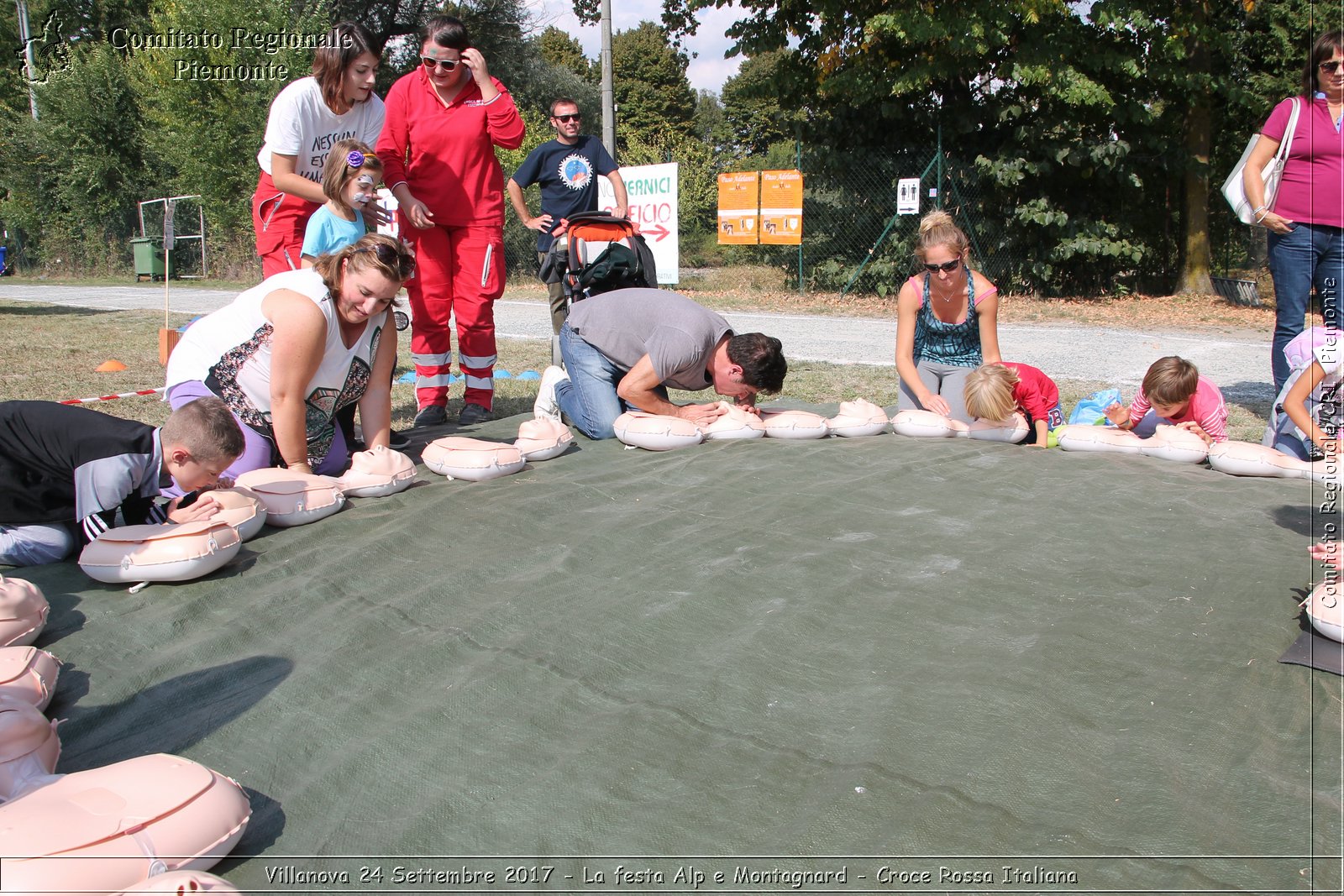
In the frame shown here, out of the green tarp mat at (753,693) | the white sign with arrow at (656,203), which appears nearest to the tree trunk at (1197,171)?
the white sign with arrow at (656,203)

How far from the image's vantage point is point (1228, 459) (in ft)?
10.5

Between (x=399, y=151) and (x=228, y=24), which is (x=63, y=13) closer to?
(x=228, y=24)

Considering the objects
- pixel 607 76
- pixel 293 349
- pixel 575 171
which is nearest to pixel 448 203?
pixel 575 171

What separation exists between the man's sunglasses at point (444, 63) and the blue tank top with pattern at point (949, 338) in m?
2.22

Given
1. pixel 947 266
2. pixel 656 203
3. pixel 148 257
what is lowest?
pixel 947 266

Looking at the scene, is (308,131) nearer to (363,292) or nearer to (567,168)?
(363,292)

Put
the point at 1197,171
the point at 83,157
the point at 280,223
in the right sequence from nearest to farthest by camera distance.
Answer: the point at 280,223, the point at 1197,171, the point at 83,157

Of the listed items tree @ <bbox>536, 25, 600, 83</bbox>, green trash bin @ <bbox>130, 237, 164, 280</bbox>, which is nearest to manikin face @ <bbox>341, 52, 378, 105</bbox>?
green trash bin @ <bbox>130, 237, 164, 280</bbox>

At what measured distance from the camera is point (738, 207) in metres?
13.4

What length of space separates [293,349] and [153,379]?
178 inches

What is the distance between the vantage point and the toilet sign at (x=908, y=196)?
11991 mm

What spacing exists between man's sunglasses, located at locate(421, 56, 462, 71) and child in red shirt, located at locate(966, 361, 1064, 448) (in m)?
2.56

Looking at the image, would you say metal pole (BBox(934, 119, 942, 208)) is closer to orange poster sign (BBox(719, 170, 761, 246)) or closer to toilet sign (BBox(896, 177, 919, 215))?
toilet sign (BBox(896, 177, 919, 215))

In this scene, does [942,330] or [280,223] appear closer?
[280,223]
